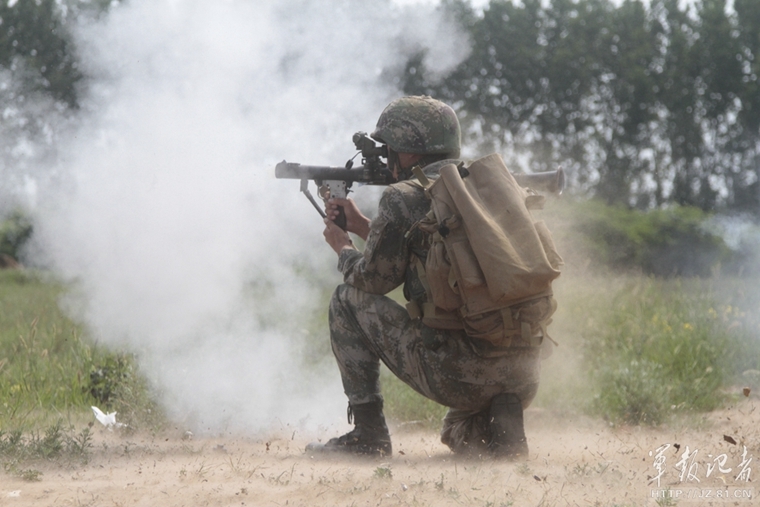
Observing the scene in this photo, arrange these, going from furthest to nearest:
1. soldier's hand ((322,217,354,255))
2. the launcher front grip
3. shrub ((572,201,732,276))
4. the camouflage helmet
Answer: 1. shrub ((572,201,732,276))
2. the launcher front grip
3. soldier's hand ((322,217,354,255))
4. the camouflage helmet

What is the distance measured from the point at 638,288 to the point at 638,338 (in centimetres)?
171

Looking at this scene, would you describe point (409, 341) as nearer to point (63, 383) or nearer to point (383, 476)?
point (383, 476)

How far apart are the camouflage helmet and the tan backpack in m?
0.37

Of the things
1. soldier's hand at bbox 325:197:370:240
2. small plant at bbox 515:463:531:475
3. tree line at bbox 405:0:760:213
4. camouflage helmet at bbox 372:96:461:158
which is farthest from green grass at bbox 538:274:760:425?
tree line at bbox 405:0:760:213

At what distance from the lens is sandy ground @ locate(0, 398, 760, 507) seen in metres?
3.34

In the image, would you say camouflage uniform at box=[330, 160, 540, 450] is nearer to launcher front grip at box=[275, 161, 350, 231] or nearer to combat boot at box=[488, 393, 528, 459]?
combat boot at box=[488, 393, 528, 459]

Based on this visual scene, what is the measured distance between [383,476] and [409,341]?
28.4 inches

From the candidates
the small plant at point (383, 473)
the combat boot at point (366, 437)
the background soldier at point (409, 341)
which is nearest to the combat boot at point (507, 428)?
the background soldier at point (409, 341)

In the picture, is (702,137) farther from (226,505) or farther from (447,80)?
(226,505)

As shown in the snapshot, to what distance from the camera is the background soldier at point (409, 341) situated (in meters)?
3.92

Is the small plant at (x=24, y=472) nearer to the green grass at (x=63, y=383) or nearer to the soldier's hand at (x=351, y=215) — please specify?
the green grass at (x=63, y=383)

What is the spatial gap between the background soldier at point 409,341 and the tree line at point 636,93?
11.3 m

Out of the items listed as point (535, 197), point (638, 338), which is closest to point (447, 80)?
point (638, 338)

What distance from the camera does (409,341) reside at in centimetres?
401
